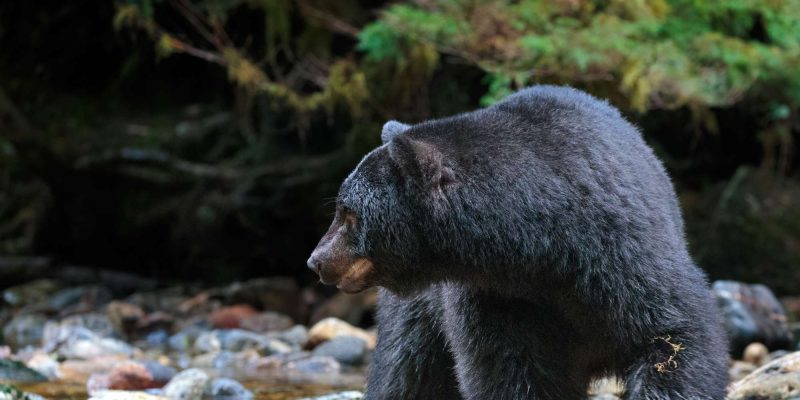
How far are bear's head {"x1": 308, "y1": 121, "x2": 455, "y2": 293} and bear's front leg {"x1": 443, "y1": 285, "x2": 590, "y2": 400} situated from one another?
276 mm

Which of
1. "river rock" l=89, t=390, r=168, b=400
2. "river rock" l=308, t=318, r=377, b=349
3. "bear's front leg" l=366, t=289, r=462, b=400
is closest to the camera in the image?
"bear's front leg" l=366, t=289, r=462, b=400

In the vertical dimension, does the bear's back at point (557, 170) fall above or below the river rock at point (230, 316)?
above

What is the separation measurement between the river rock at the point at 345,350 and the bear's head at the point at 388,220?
4.33 meters

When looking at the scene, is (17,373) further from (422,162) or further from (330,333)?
(422,162)

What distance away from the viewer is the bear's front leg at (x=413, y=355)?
4492 millimetres

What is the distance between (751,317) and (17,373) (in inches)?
210

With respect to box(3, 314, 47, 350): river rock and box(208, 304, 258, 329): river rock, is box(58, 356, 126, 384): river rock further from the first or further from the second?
box(208, 304, 258, 329): river rock

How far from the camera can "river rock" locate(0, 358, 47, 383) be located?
6.49 meters

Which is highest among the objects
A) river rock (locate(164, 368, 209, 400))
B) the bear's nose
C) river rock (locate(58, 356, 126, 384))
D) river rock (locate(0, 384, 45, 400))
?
the bear's nose

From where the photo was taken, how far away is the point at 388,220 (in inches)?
145

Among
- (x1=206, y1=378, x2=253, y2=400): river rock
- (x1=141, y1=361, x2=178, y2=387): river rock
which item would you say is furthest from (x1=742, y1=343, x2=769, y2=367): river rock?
(x1=141, y1=361, x2=178, y2=387): river rock

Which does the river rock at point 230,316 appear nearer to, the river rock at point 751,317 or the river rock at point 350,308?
the river rock at point 350,308

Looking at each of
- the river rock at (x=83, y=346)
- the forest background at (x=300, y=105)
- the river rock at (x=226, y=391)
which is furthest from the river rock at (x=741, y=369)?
the river rock at (x=83, y=346)

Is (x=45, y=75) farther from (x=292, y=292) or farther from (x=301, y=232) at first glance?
(x=292, y=292)
